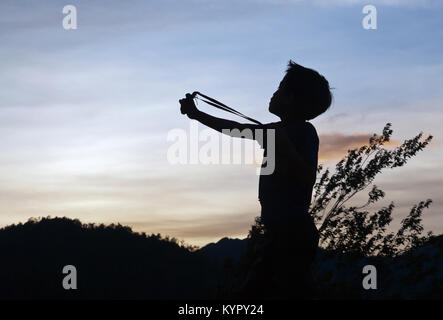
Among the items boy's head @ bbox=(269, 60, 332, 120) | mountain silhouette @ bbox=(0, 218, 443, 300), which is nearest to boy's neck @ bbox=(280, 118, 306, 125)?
boy's head @ bbox=(269, 60, 332, 120)

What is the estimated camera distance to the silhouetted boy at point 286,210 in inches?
184

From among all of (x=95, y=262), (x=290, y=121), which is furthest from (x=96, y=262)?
(x=290, y=121)

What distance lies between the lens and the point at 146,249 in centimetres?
7419

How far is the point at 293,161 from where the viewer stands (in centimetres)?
461

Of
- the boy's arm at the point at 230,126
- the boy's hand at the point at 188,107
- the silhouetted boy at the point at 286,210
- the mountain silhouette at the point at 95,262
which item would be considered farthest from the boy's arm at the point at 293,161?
the mountain silhouette at the point at 95,262

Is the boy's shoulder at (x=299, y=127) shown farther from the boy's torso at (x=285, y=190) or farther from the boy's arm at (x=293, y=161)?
the boy's arm at (x=293, y=161)

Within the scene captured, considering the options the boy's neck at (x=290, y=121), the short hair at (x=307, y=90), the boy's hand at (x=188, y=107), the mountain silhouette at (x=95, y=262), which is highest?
the short hair at (x=307, y=90)

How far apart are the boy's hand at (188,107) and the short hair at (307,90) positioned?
78cm

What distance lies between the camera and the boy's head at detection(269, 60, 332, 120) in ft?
16.5

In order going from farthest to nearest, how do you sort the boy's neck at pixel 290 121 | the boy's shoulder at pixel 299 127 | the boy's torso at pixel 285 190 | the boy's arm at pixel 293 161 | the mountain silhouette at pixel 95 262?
the mountain silhouette at pixel 95 262 → the boy's neck at pixel 290 121 → the boy's shoulder at pixel 299 127 → the boy's torso at pixel 285 190 → the boy's arm at pixel 293 161
